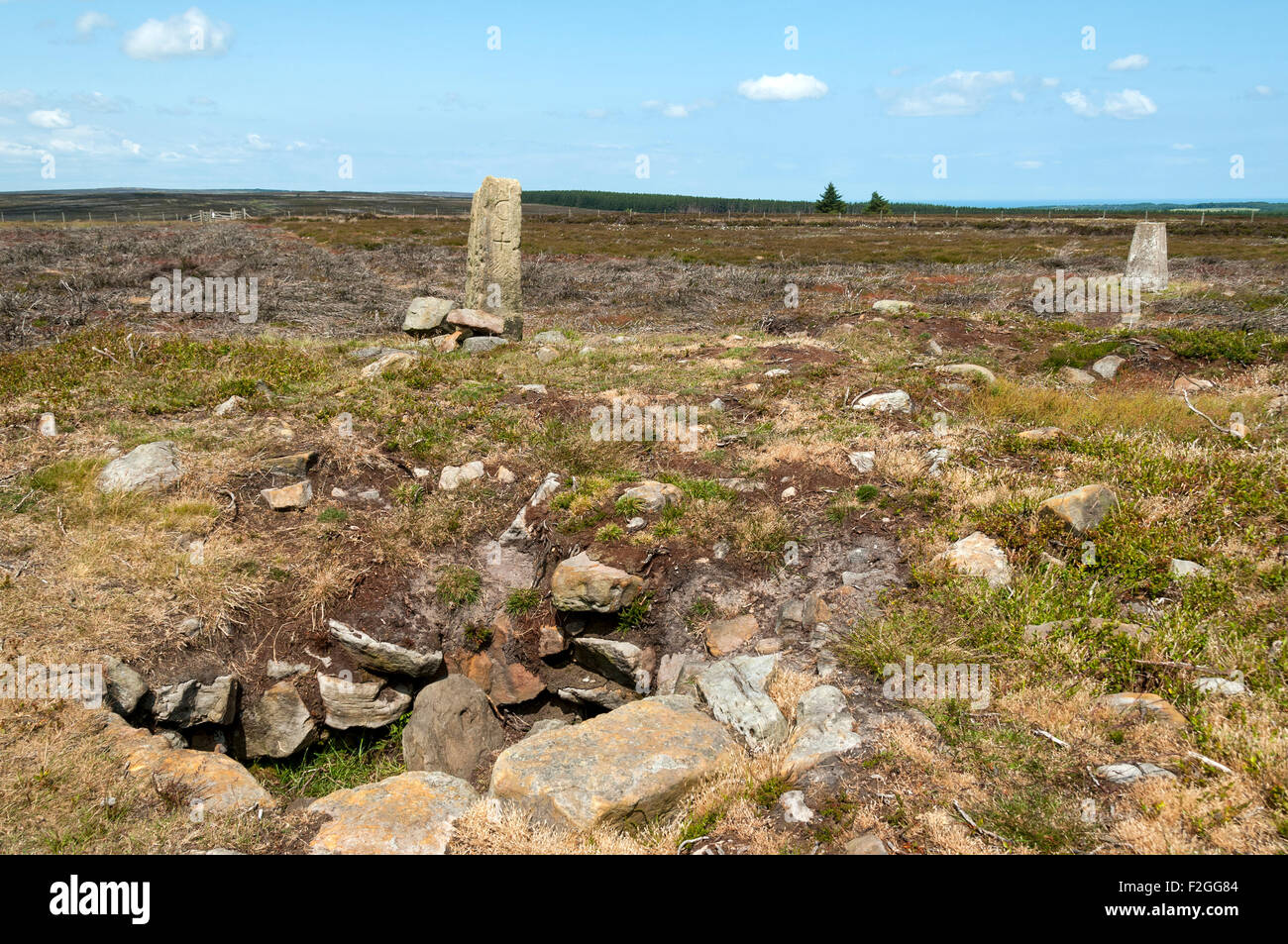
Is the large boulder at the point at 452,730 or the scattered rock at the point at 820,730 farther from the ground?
the scattered rock at the point at 820,730

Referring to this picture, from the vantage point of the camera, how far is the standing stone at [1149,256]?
20.7m

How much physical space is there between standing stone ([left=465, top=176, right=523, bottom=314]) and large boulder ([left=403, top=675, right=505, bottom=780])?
41.6 ft

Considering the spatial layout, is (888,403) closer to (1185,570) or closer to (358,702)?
(1185,570)

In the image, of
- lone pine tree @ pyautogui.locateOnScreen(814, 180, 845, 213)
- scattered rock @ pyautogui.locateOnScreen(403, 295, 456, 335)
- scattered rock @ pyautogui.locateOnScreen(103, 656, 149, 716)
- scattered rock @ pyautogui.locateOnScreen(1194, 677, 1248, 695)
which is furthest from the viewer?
lone pine tree @ pyautogui.locateOnScreen(814, 180, 845, 213)

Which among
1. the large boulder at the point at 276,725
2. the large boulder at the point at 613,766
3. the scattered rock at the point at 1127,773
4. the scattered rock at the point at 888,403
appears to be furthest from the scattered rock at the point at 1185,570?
the large boulder at the point at 276,725

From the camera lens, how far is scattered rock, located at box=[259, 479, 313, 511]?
8.48 m

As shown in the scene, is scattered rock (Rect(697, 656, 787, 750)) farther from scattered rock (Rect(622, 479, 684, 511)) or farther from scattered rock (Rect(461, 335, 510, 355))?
scattered rock (Rect(461, 335, 510, 355))

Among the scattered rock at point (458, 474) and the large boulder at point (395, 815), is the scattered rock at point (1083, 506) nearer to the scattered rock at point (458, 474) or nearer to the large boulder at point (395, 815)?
the large boulder at point (395, 815)

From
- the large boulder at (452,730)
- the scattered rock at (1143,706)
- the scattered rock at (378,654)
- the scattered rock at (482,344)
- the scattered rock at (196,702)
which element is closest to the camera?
the scattered rock at (1143,706)

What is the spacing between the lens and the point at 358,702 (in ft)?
22.8

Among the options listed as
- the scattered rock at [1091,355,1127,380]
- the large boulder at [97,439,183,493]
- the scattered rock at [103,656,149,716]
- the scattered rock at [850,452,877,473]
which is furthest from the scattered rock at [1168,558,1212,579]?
the large boulder at [97,439,183,493]

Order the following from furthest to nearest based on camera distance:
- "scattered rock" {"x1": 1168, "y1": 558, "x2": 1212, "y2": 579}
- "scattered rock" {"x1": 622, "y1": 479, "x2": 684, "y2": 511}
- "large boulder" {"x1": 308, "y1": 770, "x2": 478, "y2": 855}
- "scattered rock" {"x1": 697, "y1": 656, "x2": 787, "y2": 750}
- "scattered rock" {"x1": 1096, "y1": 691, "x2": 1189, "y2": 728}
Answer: "scattered rock" {"x1": 622, "y1": 479, "x2": 684, "y2": 511} → "scattered rock" {"x1": 1168, "y1": 558, "x2": 1212, "y2": 579} → "scattered rock" {"x1": 697, "y1": 656, "x2": 787, "y2": 750} → "scattered rock" {"x1": 1096, "y1": 691, "x2": 1189, "y2": 728} → "large boulder" {"x1": 308, "y1": 770, "x2": 478, "y2": 855}

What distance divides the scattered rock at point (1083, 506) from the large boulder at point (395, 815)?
5900 millimetres
